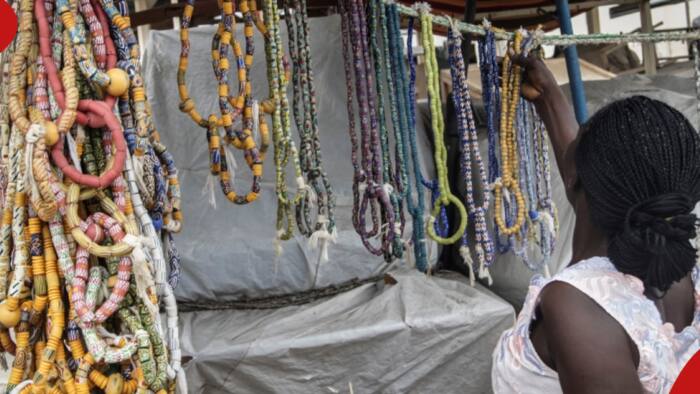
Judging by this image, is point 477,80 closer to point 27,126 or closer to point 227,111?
point 227,111

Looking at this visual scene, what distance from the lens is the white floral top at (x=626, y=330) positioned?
981mm

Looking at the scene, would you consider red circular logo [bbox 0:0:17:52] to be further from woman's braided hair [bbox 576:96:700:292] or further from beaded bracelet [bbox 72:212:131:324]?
woman's braided hair [bbox 576:96:700:292]

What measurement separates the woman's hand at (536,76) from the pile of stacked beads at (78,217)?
3.73 feet

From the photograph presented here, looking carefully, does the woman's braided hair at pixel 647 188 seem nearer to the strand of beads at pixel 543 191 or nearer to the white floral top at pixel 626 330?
the white floral top at pixel 626 330

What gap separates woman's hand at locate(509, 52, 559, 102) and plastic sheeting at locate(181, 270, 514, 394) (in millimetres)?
872

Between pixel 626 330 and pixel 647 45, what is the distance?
148 inches

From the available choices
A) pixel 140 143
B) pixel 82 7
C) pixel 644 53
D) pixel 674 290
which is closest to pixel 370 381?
pixel 674 290

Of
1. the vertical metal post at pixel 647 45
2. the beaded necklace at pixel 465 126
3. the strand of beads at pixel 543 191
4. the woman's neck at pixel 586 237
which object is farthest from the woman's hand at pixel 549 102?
the vertical metal post at pixel 647 45

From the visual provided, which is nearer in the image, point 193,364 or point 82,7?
point 82,7

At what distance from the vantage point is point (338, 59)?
2637mm

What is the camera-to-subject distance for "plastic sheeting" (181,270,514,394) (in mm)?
2197

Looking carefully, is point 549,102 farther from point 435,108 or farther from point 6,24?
point 6,24

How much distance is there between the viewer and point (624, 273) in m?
1.02

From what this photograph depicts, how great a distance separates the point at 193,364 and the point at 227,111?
115 cm
